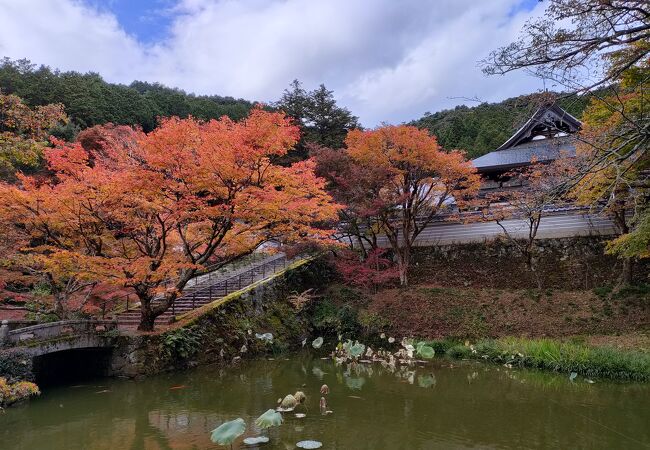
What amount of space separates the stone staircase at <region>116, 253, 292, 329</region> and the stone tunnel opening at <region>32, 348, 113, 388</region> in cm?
134

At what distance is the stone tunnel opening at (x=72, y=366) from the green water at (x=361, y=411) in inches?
38.5

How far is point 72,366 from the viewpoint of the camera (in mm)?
13203

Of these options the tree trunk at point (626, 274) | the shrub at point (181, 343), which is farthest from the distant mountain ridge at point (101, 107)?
the shrub at point (181, 343)

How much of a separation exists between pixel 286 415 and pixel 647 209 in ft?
28.4

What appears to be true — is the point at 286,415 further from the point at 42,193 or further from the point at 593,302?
the point at 593,302

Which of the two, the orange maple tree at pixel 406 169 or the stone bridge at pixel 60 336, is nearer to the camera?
the stone bridge at pixel 60 336

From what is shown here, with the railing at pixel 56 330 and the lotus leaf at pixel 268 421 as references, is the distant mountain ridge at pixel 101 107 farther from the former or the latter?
the lotus leaf at pixel 268 421

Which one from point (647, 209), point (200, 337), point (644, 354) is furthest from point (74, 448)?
point (644, 354)

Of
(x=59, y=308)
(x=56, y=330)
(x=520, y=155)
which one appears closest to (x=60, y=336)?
(x=56, y=330)

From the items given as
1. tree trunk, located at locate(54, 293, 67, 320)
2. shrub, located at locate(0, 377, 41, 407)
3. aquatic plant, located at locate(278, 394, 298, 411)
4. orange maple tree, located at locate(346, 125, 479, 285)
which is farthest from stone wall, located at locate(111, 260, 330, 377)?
aquatic plant, located at locate(278, 394, 298, 411)

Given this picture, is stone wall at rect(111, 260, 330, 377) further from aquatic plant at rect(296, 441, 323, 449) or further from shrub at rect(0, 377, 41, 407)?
aquatic plant at rect(296, 441, 323, 449)

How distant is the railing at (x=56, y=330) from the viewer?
10.6m

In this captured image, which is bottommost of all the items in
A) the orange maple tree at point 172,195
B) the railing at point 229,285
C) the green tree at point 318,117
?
the railing at point 229,285

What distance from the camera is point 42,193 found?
11.6 meters
